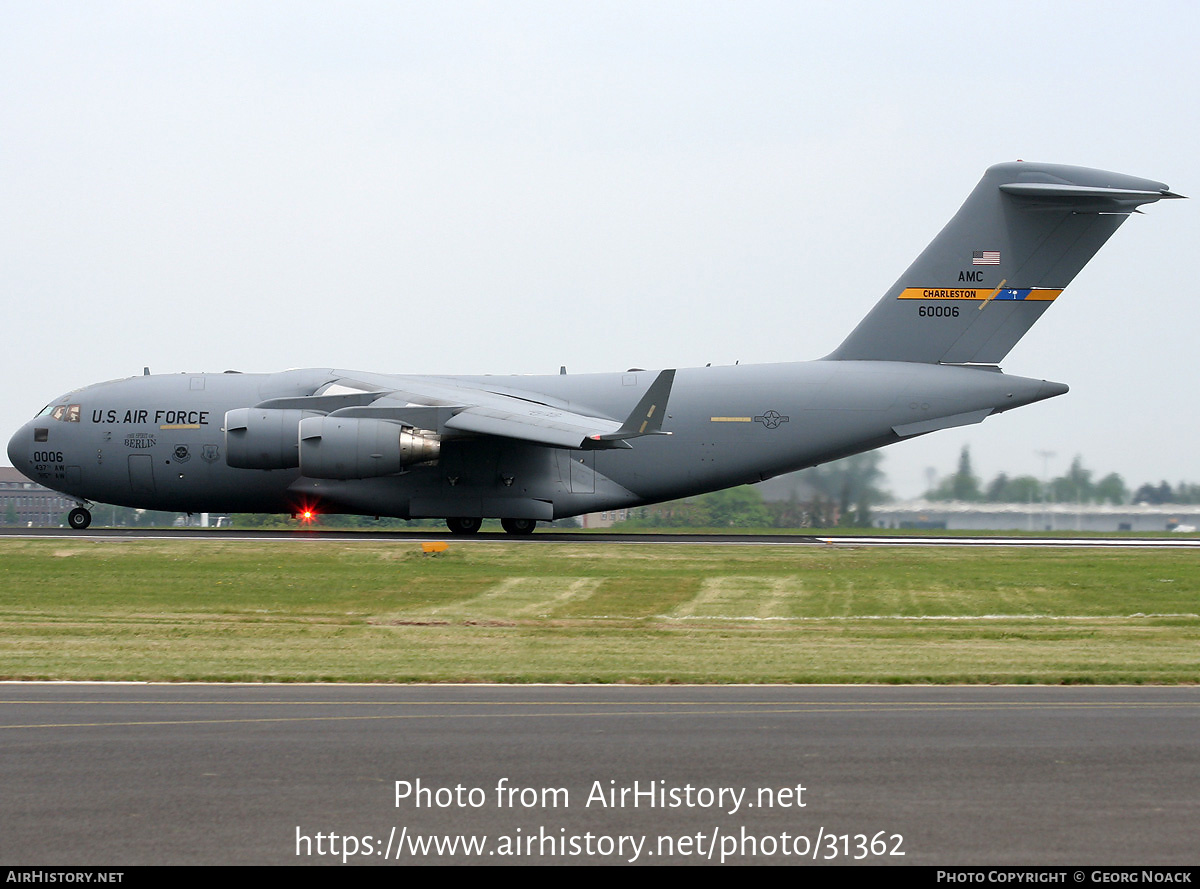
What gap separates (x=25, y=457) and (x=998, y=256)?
84.8ft

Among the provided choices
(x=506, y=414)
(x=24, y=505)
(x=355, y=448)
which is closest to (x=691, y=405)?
(x=506, y=414)

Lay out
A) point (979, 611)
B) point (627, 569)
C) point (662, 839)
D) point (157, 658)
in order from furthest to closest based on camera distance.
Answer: point (627, 569) < point (979, 611) < point (157, 658) < point (662, 839)

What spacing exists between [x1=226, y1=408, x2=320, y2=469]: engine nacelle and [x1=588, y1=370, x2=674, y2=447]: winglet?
24.3 ft

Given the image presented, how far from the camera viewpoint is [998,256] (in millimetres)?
32625

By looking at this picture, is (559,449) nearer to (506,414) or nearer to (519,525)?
(506,414)

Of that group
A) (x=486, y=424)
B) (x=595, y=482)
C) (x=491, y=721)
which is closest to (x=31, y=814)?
(x=491, y=721)

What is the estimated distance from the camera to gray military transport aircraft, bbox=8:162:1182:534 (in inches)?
1254

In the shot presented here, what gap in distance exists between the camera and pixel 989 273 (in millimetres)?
32688

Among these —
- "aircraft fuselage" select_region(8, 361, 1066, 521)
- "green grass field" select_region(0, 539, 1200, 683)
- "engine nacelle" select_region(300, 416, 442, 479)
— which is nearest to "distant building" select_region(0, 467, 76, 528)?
"aircraft fuselage" select_region(8, 361, 1066, 521)

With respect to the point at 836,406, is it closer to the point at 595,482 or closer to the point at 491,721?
the point at 595,482

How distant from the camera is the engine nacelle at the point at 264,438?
30453 mm

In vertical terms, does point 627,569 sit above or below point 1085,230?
below

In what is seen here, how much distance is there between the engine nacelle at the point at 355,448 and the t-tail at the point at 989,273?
1139 centimetres

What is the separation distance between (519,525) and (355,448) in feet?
16.5
